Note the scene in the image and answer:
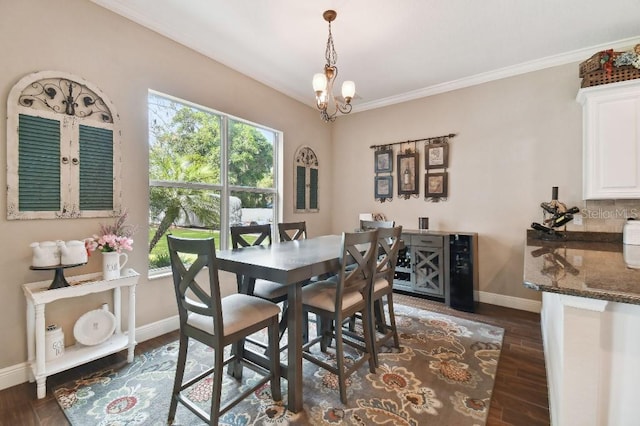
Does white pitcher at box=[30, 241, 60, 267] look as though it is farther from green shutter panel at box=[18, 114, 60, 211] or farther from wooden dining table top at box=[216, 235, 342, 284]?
wooden dining table top at box=[216, 235, 342, 284]

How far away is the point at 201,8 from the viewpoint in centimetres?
240

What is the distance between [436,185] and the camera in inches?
156

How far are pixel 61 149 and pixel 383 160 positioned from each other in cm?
376

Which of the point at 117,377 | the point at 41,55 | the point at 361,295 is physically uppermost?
the point at 41,55

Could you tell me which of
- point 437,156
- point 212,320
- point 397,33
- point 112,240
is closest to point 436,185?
point 437,156

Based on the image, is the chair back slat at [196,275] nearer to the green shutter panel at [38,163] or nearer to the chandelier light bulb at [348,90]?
the green shutter panel at [38,163]

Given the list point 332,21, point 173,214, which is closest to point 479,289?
point 332,21

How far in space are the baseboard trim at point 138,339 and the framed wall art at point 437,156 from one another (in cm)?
369

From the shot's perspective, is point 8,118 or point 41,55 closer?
point 8,118

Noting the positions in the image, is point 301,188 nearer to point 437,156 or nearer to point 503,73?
point 437,156

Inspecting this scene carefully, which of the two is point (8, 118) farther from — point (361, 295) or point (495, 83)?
point (495, 83)

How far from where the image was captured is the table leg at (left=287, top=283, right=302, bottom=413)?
67.1 inches

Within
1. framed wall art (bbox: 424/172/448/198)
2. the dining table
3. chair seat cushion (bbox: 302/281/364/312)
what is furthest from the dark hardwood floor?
framed wall art (bbox: 424/172/448/198)

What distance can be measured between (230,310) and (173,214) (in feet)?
5.40
